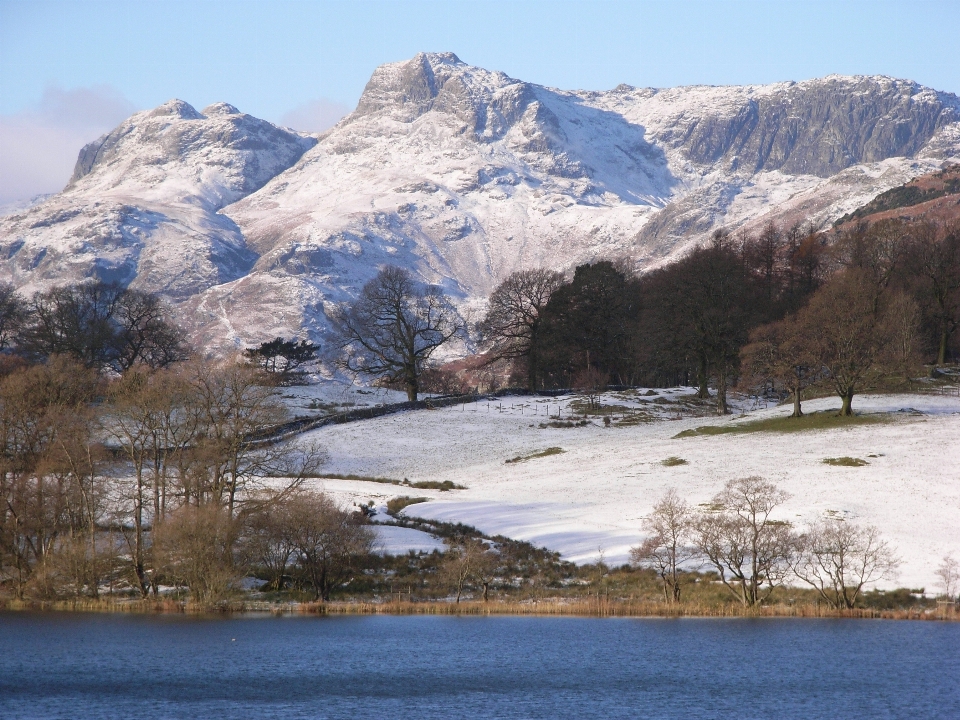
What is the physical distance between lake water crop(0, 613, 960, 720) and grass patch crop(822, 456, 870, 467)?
69.8 feet

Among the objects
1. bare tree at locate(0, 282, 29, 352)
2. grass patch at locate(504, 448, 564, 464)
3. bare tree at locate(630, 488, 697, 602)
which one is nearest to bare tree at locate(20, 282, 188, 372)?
bare tree at locate(0, 282, 29, 352)

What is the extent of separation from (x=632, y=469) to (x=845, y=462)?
13.6 m

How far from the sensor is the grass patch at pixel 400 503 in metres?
58.5

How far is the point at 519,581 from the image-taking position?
46312mm

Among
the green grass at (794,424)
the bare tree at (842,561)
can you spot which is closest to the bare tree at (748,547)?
the bare tree at (842,561)

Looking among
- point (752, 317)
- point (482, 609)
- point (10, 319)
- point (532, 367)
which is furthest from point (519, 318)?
point (482, 609)

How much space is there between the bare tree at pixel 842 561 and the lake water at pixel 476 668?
228 centimetres

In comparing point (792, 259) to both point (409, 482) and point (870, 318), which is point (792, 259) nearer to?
point (870, 318)

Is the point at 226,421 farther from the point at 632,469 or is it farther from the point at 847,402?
the point at 847,402

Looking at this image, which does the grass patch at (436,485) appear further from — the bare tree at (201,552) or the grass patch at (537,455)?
the bare tree at (201,552)

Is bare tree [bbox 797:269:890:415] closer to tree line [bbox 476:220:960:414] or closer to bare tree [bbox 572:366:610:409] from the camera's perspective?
tree line [bbox 476:220:960:414]

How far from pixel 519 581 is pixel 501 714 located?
18.0 metres

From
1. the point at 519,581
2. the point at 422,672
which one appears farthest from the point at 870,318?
the point at 422,672

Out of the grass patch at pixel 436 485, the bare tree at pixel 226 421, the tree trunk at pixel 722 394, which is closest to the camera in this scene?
the bare tree at pixel 226 421
